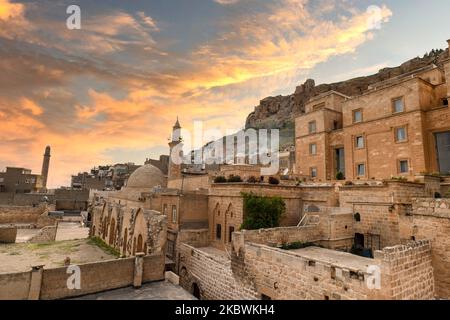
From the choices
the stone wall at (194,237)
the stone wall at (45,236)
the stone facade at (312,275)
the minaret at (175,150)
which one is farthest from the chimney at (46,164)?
the stone facade at (312,275)

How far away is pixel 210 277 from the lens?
1608 centimetres

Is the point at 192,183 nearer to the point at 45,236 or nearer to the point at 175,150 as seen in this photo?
the point at 175,150

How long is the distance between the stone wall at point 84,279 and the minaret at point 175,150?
23314 millimetres

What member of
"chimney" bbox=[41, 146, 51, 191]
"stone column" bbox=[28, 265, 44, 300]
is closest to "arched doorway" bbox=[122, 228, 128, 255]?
"stone column" bbox=[28, 265, 44, 300]

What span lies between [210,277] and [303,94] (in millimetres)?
91415

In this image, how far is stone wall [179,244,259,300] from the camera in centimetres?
1371

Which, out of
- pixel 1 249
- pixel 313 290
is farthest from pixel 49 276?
pixel 1 249

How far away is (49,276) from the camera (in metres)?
12.6

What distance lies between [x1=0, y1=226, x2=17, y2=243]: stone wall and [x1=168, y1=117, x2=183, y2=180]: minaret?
1862 centimetres

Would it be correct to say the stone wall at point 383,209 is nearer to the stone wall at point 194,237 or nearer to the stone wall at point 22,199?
the stone wall at point 194,237

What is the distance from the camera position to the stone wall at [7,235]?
87.8ft

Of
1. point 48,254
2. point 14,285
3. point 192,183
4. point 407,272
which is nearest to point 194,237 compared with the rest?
point 192,183

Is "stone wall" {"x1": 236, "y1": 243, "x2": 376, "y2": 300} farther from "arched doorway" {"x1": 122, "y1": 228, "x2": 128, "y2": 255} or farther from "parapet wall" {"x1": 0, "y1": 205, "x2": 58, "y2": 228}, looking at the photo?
"parapet wall" {"x1": 0, "y1": 205, "x2": 58, "y2": 228}

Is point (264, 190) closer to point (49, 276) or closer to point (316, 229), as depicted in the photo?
point (316, 229)
